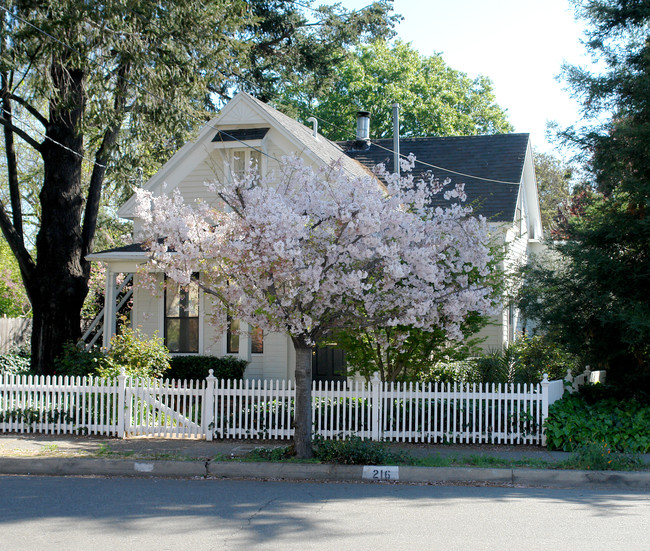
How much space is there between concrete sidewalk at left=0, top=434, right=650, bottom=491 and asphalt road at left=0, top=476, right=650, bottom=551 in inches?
15.9

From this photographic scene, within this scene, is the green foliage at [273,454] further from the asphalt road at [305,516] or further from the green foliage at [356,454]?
the asphalt road at [305,516]

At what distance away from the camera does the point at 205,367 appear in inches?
651

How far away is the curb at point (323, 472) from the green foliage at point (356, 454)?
22cm

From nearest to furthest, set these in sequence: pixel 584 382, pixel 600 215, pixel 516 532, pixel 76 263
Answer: pixel 516 532 → pixel 600 215 → pixel 584 382 → pixel 76 263

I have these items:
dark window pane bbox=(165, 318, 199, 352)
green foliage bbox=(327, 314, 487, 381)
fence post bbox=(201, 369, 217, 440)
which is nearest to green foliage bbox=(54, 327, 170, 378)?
fence post bbox=(201, 369, 217, 440)

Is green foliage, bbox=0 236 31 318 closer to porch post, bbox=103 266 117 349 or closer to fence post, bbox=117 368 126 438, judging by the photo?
porch post, bbox=103 266 117 349

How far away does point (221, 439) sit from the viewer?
38.8 ft

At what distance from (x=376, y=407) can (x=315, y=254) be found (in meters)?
3.56

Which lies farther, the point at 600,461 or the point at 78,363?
the point at 78,363

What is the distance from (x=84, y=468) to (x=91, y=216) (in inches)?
369

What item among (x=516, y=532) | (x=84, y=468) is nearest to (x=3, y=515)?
(x=84, y=468)

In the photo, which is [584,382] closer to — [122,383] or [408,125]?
[122,383]

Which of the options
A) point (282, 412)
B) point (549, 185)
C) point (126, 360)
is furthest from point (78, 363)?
point (549, 185)

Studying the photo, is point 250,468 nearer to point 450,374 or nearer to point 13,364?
point 450,374
